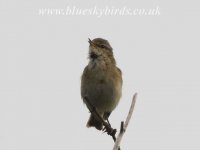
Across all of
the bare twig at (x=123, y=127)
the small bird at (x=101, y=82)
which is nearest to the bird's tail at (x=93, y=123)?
the small bird at (x=101, y=82)

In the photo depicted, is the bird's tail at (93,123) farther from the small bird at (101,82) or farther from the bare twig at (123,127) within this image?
the bare twig at (123,127)

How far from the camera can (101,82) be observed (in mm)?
7262

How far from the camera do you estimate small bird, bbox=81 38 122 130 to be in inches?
283

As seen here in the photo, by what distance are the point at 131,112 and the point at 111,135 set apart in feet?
1.63

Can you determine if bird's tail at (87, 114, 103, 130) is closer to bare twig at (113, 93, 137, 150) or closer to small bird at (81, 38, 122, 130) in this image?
small bird at (81, 38, 122, 130)

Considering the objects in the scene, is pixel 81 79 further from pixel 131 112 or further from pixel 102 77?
pixel 131 112

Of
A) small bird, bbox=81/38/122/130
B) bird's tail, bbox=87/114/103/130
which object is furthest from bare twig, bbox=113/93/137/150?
small bird, bbox=81/38/122/130

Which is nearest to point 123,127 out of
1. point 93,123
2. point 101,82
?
point 93,123

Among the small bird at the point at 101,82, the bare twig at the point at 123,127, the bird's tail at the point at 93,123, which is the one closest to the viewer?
the bare twig at the point at 123,127

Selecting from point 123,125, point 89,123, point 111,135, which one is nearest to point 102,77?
point 89,123

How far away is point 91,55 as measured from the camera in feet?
24.6

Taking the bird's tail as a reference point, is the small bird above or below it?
above

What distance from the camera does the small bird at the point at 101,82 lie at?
7188 millimetres

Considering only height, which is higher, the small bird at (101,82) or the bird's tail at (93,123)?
the small bird at (101,82)
